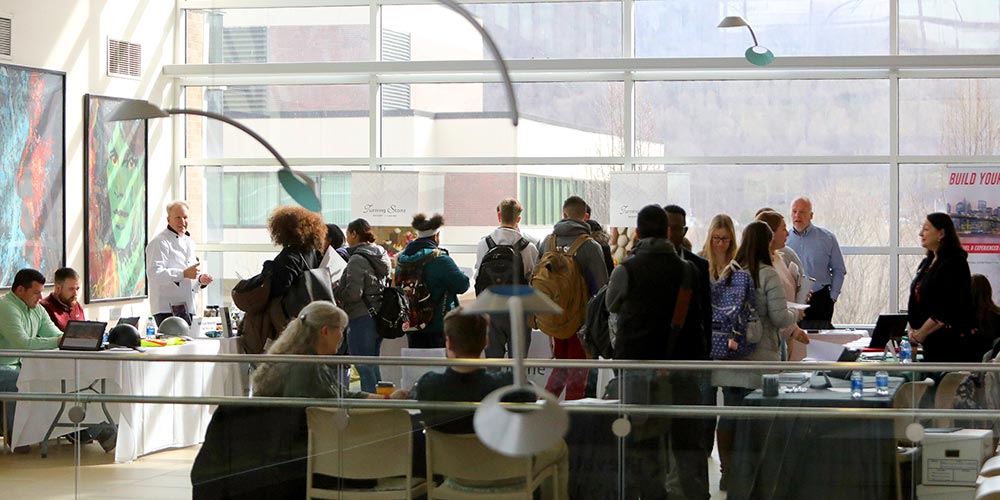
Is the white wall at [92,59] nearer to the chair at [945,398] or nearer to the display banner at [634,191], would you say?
the display banner at [634,191]

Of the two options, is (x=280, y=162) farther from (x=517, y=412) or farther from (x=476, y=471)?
(x=476, y=471)

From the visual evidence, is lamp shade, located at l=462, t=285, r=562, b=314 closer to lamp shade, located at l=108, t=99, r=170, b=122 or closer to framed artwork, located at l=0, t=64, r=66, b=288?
lamp shade, located at l=108, t=99, r=170, b=122

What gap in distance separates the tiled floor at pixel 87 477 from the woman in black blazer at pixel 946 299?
12.5 ft

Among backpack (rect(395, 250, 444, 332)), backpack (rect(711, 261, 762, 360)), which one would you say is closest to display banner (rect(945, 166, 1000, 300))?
backpack (rect(395, 250, 444, 332))

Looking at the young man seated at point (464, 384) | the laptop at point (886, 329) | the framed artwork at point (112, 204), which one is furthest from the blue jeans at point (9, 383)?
the framed artwork at point (112, 204)

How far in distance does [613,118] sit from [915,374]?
23.5 ft

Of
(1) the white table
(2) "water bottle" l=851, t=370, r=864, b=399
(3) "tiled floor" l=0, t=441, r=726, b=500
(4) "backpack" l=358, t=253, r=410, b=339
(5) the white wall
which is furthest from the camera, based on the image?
(5) the white wall

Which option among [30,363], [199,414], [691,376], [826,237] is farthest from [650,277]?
[826,237]

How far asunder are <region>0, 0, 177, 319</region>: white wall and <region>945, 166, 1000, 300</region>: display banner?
6.82 meters

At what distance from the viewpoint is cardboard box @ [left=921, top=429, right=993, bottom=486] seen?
4090mm

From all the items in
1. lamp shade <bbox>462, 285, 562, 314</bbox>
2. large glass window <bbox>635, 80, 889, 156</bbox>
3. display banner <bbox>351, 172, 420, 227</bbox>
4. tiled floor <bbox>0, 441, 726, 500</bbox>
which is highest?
large glass window <bbox>635, 80, 889, 156</bbox>

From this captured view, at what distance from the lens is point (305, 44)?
11.5 m

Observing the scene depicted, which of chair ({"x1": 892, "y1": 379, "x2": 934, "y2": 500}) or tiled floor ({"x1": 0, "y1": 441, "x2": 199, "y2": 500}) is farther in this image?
tiled floor ({"x1": 0, "y1": 441, "x2": 199, "y2": 500})

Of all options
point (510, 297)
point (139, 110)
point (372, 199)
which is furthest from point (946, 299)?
point (372, 199)
